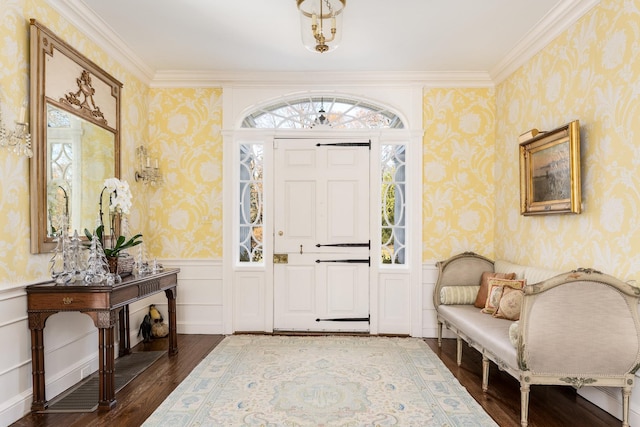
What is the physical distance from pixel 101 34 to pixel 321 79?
223cm

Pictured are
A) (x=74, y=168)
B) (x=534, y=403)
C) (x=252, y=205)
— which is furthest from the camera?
(x=252, y=205)

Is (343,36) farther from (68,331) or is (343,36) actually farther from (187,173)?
(68,331)

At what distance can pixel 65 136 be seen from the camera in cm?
320

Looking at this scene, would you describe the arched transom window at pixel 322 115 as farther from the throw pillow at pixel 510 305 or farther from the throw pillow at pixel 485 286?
the throw pillow at pixel 510 305

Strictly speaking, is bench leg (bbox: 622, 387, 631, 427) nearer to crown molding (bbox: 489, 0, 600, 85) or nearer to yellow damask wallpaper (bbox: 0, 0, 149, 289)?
crown molding (bbox: 489, 0, 600, 85)

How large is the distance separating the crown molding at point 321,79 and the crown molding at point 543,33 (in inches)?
14.5

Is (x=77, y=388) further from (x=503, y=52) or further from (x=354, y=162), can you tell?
(x=503, y=52)

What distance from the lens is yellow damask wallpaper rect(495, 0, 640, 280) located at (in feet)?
8.65

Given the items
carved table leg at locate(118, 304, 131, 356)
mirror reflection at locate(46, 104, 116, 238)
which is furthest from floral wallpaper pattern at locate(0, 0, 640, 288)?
carved table leg at locate(118, 304, 131, 356)

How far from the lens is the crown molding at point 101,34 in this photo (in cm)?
320

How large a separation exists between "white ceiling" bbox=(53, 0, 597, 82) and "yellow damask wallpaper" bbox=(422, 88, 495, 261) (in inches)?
13.7

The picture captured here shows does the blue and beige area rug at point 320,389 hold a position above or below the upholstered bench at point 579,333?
below

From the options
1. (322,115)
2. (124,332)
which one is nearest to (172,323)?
(124,332)

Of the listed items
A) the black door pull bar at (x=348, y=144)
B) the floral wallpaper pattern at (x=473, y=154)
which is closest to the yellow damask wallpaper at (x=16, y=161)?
the floral wallpaper pattern at (x=473, y=154)
